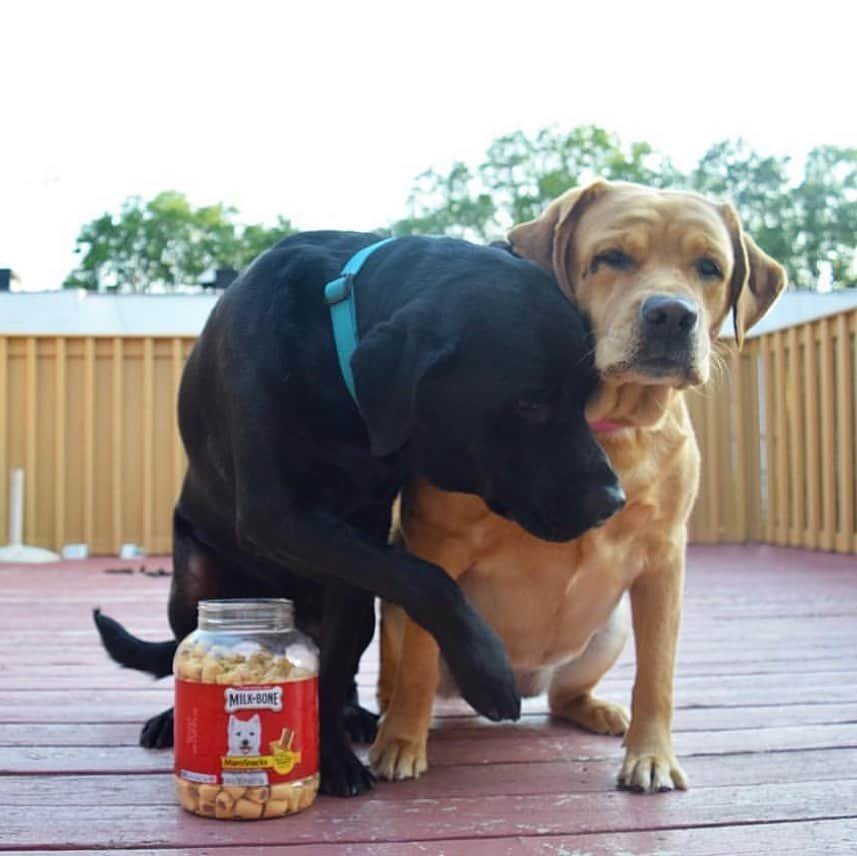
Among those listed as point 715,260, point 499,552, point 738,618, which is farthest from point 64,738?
point 738,618

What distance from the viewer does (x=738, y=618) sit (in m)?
4.41

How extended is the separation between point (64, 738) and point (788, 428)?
6.73 meters

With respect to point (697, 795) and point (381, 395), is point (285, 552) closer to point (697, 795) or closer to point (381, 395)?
point (381, 395)

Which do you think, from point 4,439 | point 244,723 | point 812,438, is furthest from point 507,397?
point 4,439

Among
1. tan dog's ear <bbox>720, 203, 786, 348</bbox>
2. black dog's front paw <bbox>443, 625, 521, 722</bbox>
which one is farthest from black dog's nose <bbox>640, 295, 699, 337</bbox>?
black dog's front paw <bbox>443, 625, 521, 722</bbox>

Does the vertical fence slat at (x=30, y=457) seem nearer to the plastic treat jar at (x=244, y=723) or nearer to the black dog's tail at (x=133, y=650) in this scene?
the black dog's tail at (x=133, y=650)

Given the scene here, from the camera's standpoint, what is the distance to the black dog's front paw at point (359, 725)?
2490mm

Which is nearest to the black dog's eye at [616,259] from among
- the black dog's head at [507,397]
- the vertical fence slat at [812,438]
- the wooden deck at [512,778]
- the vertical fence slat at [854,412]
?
the black dog's head at [507,397]

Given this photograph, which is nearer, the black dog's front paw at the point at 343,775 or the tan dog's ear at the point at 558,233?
the black dog's front paw at the point at 343,775

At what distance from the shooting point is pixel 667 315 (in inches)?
79.0

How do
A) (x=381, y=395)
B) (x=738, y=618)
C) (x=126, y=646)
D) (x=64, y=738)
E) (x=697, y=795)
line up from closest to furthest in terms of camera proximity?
(x=381, y=395), (x=697, y=795), (x=64, y=738), (x=126, y=646), (x=738, y=618)

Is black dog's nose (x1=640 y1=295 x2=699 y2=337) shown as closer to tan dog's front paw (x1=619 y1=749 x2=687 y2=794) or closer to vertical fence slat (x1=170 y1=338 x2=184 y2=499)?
tan dog's front paw (x1=619 y1=749 x2=687 y2=794)

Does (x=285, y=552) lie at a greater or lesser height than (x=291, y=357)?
lesser

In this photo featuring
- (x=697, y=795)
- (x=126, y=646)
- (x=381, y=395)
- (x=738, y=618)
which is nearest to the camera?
(x=381, y=395)
